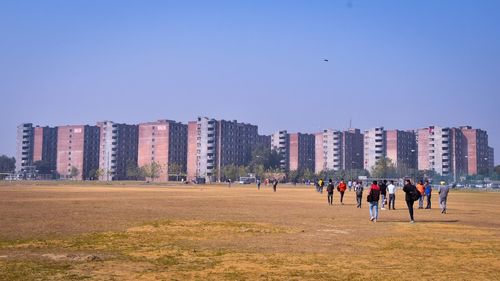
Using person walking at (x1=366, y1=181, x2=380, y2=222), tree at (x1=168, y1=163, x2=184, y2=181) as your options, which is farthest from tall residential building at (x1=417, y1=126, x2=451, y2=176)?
person walking at (x1=366, y1=181, x2=380, y2=222)

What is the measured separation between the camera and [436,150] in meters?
194

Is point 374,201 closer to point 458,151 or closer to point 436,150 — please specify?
point 436,150

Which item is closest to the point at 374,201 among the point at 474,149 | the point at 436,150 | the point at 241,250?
the point at 241,250

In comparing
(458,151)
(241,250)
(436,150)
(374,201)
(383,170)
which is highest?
(436,150)

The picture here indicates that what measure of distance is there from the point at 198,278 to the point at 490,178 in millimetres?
127270

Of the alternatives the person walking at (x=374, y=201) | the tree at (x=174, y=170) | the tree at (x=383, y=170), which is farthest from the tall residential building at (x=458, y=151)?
the person walking at (x=374, y=201)

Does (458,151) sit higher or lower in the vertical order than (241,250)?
higher

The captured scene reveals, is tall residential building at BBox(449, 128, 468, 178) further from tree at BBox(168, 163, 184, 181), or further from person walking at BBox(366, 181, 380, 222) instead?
person walking at BBox(366, 181, 380, 222)

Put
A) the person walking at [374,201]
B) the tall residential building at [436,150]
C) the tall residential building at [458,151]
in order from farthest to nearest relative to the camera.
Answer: the tall residential building at [458,151]
the tall residential building at [436,150]
the person walking at [374,201]

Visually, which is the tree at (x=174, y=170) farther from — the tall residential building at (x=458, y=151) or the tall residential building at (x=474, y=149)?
the tall residential building at (x=474, y=149)

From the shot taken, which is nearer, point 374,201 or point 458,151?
point 374,201

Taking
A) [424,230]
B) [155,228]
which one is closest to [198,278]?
[155,228]

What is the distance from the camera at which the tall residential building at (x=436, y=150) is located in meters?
190

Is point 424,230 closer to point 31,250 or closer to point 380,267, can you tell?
point 380,267
